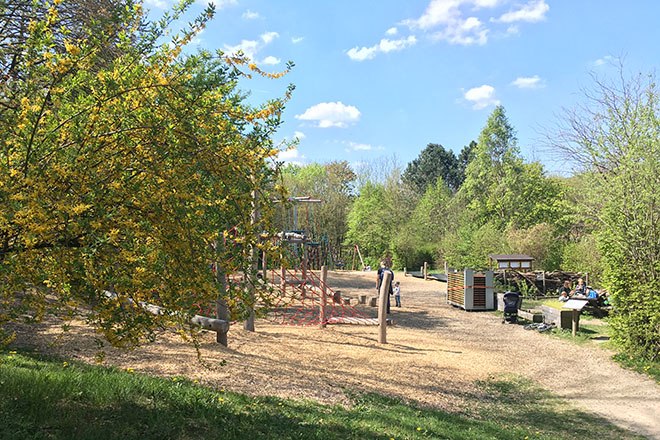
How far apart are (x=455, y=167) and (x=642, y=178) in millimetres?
57117

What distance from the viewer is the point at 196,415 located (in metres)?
4.88

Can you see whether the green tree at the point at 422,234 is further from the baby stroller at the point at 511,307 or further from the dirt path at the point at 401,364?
the dirt path at the point at 401,364

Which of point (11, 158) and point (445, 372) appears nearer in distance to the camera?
point (11, 158)

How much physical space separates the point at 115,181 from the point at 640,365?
32.4 ft

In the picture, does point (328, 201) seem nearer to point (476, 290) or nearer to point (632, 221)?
point (476, 290)

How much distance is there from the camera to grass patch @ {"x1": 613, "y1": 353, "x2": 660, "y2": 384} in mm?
9287

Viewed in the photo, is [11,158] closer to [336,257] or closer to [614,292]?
[614,292]

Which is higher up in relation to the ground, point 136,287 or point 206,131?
point 206,131

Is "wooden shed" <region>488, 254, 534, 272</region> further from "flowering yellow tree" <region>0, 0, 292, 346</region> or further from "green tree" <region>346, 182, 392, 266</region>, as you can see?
"flowering yellow tree" <region>0, 0, 292, 346</region>

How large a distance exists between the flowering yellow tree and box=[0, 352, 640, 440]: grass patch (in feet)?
2.75

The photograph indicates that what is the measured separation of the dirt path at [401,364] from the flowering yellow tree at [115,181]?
146 centimetres

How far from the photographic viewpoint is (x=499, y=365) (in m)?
10.2

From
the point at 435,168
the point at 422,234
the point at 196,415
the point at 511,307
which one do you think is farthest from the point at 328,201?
the point at 196,415

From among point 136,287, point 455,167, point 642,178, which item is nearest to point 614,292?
Answer: point 642,178
